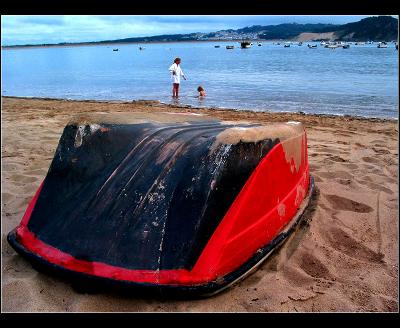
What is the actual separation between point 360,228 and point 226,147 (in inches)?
61.2

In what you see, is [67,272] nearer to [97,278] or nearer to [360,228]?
[97,278]

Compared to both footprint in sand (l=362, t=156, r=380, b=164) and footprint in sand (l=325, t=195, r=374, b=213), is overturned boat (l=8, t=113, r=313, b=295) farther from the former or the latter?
footprint in sand (l=362, t=156, r=380, b=164)

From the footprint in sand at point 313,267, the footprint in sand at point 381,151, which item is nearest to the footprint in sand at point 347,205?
the footprint in sand at point 313,267

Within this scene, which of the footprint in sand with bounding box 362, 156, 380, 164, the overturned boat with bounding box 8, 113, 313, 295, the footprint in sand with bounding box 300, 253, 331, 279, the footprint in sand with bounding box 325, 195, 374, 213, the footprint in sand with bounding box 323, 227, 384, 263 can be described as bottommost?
the footprint in sand with bounding box 362, 156, 380, 164

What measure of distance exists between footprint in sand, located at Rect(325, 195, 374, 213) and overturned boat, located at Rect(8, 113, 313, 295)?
0.86 m

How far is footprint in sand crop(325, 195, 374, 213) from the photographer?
144 inches

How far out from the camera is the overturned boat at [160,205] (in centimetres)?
230

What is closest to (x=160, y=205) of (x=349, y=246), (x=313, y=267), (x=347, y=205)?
(x=313, y=267)

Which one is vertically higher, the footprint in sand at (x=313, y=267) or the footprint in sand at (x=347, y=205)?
the footprint in sand at (x=313, y=267)

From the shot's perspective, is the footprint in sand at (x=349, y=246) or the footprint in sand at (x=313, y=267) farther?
the footprint in sand at (x=349, y=246)

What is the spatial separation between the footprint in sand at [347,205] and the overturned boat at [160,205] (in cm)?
86

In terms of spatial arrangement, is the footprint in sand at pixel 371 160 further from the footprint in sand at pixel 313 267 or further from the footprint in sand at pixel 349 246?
the footprint in sand at pixel 313 267

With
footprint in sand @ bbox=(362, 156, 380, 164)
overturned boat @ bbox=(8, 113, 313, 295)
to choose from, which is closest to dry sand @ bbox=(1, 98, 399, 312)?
footprint in sand @ bbox=(362, 156, 380, 164)

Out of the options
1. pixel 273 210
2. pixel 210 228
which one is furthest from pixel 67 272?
pixel 273 210
